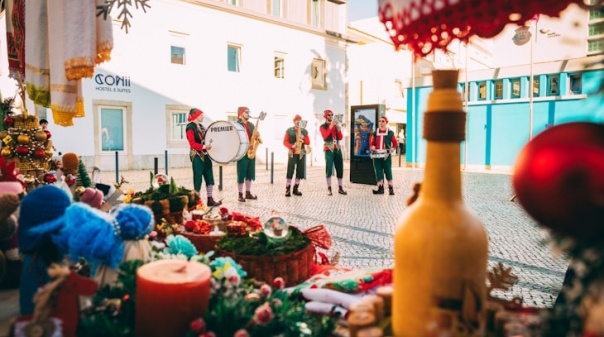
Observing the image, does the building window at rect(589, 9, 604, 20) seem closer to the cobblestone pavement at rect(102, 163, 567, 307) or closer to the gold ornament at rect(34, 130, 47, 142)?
the cobblestone pavement at rect(102, 163, 567, 307)

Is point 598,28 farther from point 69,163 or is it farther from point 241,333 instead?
point 69,163

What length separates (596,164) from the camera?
0.60m

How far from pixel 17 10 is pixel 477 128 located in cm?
1587

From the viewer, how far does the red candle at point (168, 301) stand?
107 centimetres

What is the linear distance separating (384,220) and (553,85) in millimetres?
11146

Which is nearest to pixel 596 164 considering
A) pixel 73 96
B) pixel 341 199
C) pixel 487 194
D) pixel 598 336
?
pixel 598 336

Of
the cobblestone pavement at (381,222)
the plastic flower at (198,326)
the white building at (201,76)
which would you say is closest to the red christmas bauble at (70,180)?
the cobblestone pavement at (381,222)

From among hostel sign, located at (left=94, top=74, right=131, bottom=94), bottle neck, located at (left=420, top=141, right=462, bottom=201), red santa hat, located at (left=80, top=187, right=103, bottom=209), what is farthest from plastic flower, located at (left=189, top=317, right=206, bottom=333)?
hostel sign, located at (left=94, top=74, right=131, bottom=94)

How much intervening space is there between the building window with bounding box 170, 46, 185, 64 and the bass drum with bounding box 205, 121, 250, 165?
1036 cm

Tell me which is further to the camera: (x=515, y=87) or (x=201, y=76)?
(x=201, y=76)

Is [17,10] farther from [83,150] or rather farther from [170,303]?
[83,150]

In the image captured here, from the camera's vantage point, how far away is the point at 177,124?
17.5 m

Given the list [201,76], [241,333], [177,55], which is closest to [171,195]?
[241,333]

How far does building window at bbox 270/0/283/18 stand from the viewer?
819 inches
